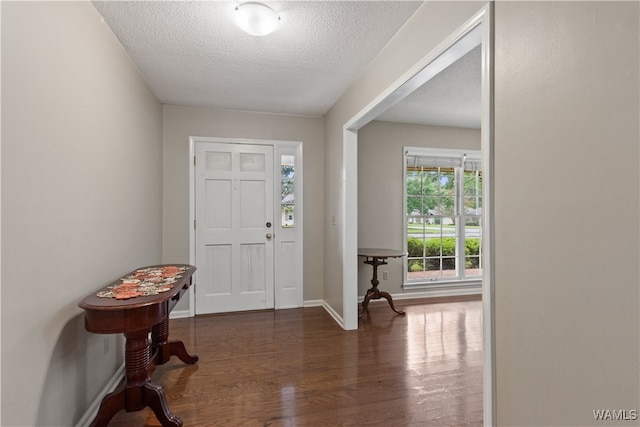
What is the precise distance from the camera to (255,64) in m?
2.56

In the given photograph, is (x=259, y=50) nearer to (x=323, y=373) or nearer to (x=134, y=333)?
(x=134, y=333)

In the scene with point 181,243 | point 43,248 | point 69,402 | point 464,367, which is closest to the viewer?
point 43,248

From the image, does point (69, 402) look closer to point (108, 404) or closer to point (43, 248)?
point (108, 404)

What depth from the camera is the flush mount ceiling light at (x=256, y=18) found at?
5.84 feet

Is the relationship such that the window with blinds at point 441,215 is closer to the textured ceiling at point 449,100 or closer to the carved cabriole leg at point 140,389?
the textured ceiling at point 449,100

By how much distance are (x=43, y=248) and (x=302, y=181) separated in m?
2.82

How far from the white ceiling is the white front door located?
2.15ft

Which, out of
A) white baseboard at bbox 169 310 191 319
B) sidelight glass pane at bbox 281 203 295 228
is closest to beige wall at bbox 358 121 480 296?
sidelight glass pane at bbox 281 203 295 228

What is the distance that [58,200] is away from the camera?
148cm

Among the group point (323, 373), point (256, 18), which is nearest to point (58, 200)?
point (256, 18)

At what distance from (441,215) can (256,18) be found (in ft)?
12.1

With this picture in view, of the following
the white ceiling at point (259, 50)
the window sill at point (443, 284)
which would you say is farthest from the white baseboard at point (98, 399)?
the window sill at point (443, 284)

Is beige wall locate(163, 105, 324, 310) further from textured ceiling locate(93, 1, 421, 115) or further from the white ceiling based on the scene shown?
textured ceiling locate(93, 1, 421, 115)

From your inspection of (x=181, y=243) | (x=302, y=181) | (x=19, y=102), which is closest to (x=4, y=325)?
(x=19, y=102)
